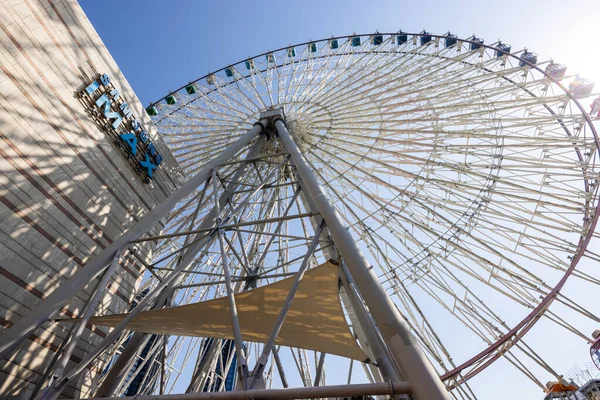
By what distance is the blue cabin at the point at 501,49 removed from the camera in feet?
53.6

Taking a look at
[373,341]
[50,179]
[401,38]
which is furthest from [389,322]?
[401,38]

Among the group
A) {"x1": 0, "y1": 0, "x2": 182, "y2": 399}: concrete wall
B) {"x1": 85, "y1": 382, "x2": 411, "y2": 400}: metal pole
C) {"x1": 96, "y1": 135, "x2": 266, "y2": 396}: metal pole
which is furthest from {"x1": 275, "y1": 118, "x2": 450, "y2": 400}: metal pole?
{"x1": 0, "y1": 0, "x2": 182, "y2": 399}: concrete wall

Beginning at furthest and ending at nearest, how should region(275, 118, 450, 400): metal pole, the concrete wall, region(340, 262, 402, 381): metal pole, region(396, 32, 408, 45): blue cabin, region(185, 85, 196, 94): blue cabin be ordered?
region(396, 32, 408, 45): blue cabin → region(185, 85, 196, 94): blue cabin → the concrete wall → region(340, 262, 402, 381): metal pole → region(275, 118, 450, 400): metal pole

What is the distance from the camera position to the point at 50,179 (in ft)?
27.3

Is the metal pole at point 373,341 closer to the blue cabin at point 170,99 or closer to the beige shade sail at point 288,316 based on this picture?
the beige shade sail at point 288,316

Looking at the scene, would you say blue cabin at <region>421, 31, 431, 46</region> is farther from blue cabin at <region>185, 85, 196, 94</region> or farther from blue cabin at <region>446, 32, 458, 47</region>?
blue cabin at <region>185, 85, 196, 94</region>

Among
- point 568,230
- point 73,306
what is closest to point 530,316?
point 568,230

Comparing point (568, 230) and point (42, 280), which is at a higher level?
point (568, 230)

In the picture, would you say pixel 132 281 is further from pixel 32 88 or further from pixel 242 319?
pixel 32 88

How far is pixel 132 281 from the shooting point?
10.7 meters

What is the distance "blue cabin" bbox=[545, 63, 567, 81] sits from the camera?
14.5 metres

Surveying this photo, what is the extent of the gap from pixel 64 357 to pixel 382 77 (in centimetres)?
1435

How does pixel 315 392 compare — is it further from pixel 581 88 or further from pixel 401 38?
pixel 401 38

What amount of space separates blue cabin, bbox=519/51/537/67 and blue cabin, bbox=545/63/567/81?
693 millimetres
